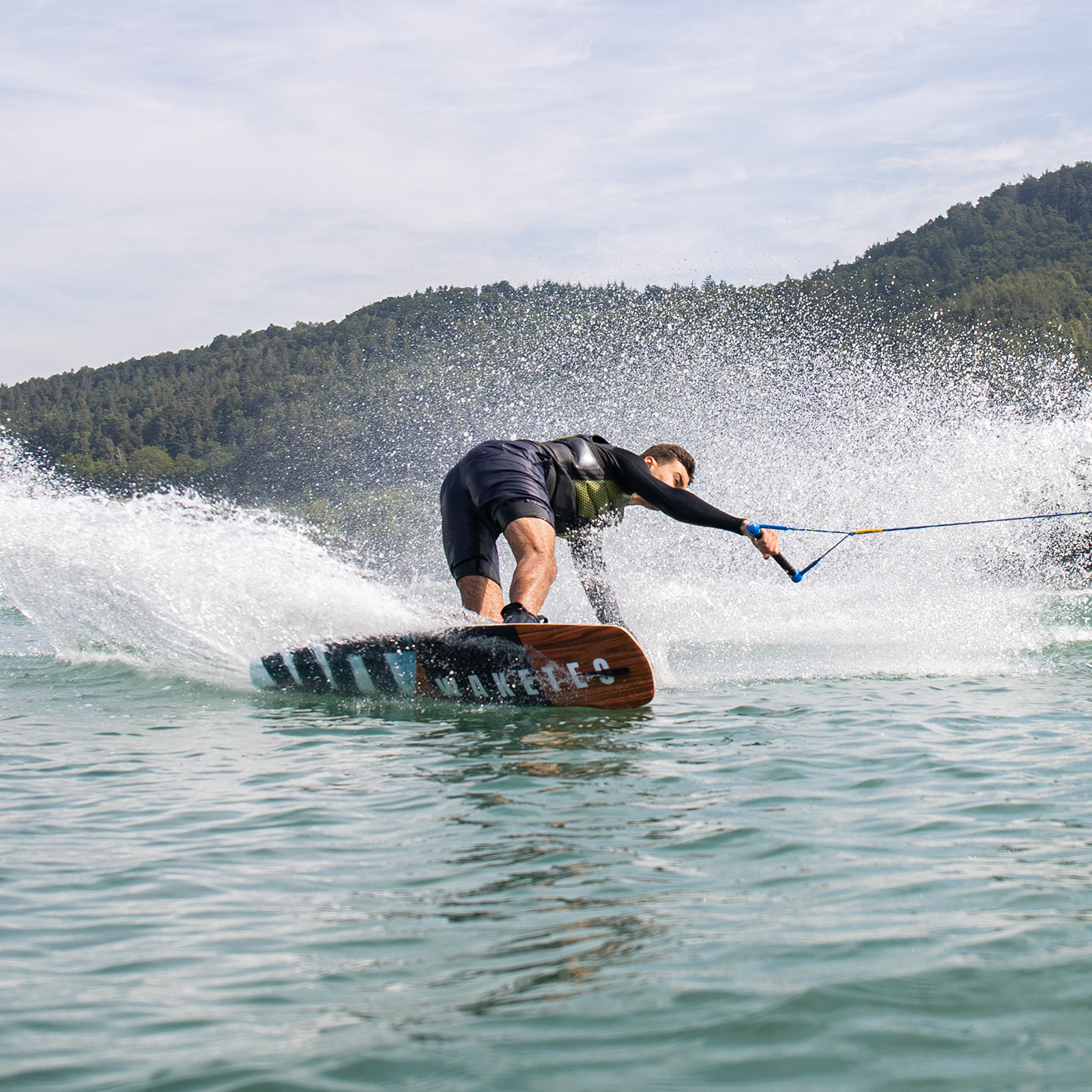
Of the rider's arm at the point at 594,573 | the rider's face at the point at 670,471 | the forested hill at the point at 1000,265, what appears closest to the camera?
the rider's arm at the point at 594,573

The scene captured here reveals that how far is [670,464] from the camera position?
7.36 meters

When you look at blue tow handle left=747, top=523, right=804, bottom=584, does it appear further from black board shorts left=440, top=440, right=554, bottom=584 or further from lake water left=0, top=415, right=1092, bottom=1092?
black board shorts left=440, top=440, right=554, bottom=584

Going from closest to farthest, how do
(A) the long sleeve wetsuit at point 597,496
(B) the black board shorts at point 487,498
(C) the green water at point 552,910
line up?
(C) the green water at point 552,910 < (B) the black board shorts at point 487,498 < (A) the long sleeve wetsuit at point 597,496

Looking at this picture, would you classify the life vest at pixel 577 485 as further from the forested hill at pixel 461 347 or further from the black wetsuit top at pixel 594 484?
the forested hill at pixel 461 347

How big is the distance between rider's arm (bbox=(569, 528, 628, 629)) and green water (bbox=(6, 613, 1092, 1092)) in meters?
2.25

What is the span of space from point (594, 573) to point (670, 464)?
35.0 inches

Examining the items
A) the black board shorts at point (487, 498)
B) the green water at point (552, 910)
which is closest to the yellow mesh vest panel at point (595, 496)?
the black board shorts at point (487, 498)

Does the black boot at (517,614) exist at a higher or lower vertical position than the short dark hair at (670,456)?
lower

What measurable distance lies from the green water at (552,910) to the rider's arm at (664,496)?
6.49 feet

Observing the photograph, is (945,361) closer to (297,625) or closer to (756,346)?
(756,346)

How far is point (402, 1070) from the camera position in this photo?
1.90 meters

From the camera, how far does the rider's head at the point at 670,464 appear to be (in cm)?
736

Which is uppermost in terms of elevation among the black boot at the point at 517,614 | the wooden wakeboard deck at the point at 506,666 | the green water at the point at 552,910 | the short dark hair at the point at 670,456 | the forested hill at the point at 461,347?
the forested hill at the point at 461,347

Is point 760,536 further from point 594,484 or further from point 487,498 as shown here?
point 487,498
